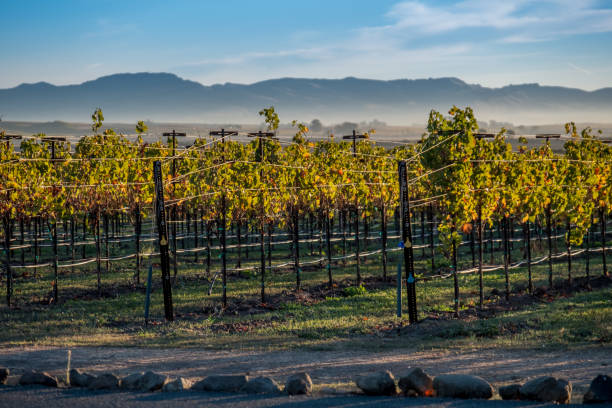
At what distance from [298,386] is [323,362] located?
2776mm

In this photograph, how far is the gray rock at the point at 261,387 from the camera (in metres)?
10.7

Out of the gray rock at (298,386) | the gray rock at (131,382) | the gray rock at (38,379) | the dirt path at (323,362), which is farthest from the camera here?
the dirt path at (323,362)

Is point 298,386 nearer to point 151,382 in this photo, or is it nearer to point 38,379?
point 151,382

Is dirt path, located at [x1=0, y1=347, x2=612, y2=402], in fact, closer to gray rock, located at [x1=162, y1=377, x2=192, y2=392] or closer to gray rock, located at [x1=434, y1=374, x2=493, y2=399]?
gray rock, located at [x1=434, y1=374, x2=493, y2=399]

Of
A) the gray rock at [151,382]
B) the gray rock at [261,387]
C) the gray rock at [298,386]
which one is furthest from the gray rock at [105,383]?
the gray rock at [298,386]

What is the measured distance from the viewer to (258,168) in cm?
2203

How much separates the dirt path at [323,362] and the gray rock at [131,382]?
4.14ft

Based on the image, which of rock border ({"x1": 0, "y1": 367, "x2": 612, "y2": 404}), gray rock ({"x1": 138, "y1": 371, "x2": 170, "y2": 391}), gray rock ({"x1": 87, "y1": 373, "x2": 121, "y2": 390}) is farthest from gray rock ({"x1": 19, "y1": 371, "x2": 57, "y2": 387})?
gray rock ({"x1": 138, "y1": 371, "x2": 170, "y2": 391})

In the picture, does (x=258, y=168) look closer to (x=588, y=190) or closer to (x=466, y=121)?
(x=466, y=121)

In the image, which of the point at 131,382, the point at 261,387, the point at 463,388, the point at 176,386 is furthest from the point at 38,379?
the point at 463,388

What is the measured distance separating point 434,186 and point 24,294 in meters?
14.8

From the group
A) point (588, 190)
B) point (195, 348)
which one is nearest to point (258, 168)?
point (195, 348)

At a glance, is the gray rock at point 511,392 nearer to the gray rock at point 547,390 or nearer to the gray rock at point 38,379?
the gray rock at point 547,390

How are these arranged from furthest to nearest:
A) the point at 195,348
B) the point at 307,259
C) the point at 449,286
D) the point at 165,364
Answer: the point at 307,259 → the point at 449,286 → the point at 195,348 → the point at 165,364
